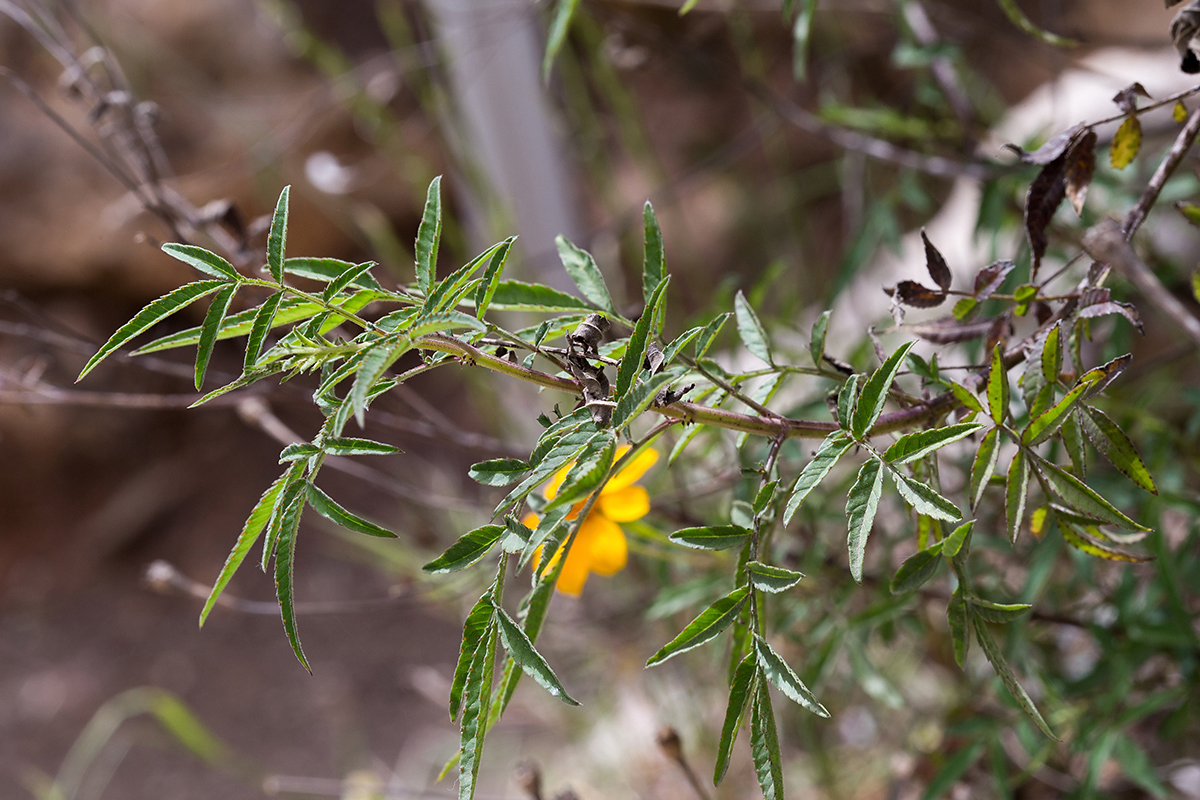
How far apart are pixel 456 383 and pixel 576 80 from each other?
74 cm

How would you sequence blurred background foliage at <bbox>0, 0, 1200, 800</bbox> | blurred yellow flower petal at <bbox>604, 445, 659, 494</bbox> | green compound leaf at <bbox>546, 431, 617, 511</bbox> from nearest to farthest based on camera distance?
1. green compound leaf at <bbox>546, 431, 617, 511</bbox>
2. blurred yellow flower petal at <bbox>604, 445, 659, 494</bbox>
3. blurred background foliage at <bbox>0, 0, 1200, 800</bbox>

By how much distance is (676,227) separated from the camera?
1.32 m

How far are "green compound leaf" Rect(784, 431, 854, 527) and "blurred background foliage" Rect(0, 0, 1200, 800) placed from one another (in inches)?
7.0

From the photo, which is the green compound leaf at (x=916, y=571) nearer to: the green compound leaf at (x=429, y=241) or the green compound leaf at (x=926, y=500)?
the green compound leaf at (x=926, y=500)

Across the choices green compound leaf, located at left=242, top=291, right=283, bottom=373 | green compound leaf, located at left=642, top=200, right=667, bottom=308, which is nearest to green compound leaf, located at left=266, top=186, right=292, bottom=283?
green compound leaf, located at left=242, top=291, right=283, bottom=373

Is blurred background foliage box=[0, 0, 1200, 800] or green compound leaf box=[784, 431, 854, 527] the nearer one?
green compound leaf box=[784, 431, 854, 527]

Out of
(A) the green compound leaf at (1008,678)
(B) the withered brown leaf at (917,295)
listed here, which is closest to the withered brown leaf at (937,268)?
(B) the withered brown leaf at (917,295)

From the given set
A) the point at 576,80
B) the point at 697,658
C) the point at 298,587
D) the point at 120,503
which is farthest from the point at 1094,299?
the point at 120,503

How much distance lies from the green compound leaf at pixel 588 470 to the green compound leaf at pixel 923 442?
3.0 inches

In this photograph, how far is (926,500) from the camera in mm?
212

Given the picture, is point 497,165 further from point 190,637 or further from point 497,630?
point 497,630

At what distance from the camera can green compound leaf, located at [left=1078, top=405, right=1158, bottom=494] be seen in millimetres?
231

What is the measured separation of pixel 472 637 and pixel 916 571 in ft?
0.42

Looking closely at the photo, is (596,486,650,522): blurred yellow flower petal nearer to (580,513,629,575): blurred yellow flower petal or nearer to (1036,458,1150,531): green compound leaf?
(580,513,629,575): blurred yellow flower petal
